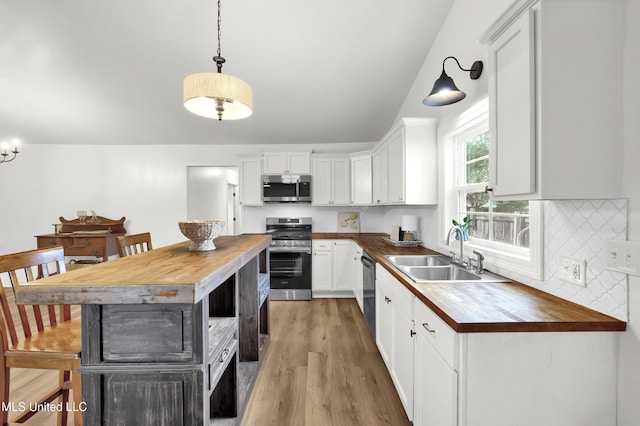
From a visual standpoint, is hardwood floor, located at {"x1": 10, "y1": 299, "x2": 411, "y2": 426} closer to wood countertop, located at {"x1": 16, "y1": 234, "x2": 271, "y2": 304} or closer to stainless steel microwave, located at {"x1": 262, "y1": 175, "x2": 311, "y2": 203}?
wood countertop, located at {"x1": 16, "y1": 234, "x2": 271, "y2": 304}

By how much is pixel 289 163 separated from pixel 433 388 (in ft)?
12.2

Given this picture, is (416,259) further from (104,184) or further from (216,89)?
(104,184)

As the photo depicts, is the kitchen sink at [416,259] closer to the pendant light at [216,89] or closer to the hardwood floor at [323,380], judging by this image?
the hardwood floor at [323,380]

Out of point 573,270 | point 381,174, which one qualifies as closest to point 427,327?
point 573,270

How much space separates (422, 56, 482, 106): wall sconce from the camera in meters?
1.84

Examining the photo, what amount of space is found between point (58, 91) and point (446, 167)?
4.81 m

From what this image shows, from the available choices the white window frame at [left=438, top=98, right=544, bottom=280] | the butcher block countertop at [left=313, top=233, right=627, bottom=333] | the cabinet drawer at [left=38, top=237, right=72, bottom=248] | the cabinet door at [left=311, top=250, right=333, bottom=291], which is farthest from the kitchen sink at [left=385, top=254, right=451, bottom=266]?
the cabinet drawer at [left=38, top=237, right=72, bottom=248]

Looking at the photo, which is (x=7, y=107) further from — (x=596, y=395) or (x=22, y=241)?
(x=596, y=395)

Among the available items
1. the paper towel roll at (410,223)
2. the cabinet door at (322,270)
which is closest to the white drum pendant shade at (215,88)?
the paper towel roll at (410,223)

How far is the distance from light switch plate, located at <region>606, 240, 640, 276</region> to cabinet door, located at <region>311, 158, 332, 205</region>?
Answer: 3.60 meters

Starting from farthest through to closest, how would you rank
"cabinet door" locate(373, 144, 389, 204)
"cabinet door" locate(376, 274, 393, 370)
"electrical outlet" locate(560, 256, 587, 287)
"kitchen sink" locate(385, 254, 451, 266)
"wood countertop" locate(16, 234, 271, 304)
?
"cabinet door" locate(373, 144, 389, 204), "kitchen sink" locate(385, 254, 451, 266), "cabinet door" locate(376, 274, 393, 370), "electrical outlet" locate(560, 256, 587, 287), "wood countertop" locate(16, 234, 271, 304)

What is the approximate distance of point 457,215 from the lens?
8.22 feet

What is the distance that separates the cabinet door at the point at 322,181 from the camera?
452 cm

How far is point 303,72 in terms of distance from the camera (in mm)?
3316
